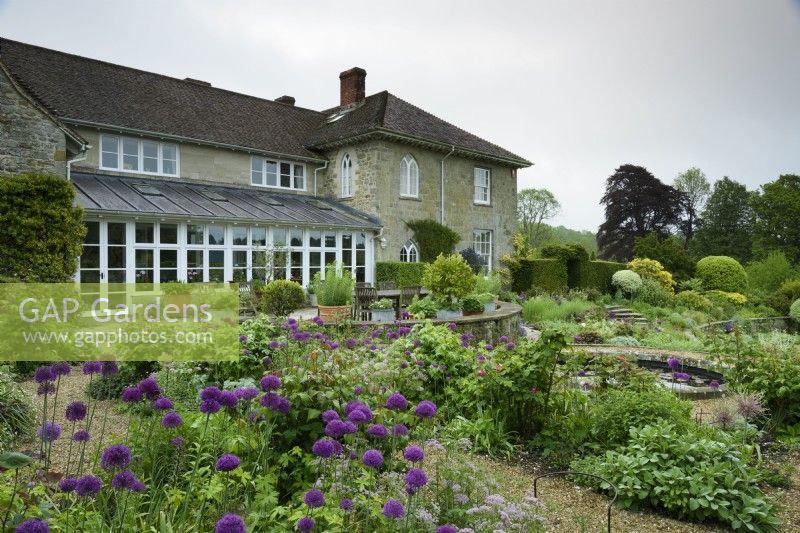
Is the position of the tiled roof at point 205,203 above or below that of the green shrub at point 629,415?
above

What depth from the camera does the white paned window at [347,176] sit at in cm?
2027

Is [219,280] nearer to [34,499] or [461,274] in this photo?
[461,274]

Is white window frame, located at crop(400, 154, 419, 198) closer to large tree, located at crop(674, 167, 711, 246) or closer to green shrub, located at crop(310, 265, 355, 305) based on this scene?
green shrub, located at crop(310, 265, 355, 305)

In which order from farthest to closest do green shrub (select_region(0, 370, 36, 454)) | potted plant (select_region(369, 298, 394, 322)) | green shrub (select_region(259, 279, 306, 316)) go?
1. green shrub (select_region(259, 279, 306, 316))
2. potted plant (select_region(369, 298, 394, 322))
3. green shrub (select_region(0, 370, 36, 454))

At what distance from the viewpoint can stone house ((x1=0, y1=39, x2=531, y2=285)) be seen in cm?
1392

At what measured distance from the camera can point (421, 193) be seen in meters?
20.7

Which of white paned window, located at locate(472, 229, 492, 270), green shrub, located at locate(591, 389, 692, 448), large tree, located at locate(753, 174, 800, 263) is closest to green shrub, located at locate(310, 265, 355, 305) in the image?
green shrub, located at locate(591, 389, 692, 448)

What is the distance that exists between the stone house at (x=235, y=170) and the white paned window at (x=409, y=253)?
5 centimetres

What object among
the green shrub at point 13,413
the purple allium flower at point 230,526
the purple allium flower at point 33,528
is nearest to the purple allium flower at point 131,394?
the purple allium flower at point 33,528

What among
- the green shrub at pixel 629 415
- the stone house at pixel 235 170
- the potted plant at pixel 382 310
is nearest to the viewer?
the green shrub at pixel 629 415

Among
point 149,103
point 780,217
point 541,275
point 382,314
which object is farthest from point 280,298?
point 780,217

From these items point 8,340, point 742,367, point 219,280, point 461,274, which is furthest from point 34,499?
point 219,280

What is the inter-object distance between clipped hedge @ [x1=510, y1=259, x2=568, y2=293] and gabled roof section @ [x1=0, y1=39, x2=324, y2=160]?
9927mm

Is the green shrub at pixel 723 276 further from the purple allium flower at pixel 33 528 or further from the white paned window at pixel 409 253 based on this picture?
the purple allium flower at pixel 33 528
